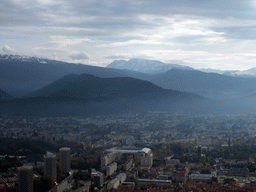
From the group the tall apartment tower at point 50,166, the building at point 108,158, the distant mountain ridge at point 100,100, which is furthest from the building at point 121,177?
the distant mountain ridge at point 100,100

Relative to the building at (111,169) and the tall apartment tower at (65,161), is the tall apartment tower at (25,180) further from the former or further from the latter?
the building at (111,169)

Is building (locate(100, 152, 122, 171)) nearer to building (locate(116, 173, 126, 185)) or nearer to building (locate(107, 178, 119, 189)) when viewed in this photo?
building (locate(116, 173, 126, 185))

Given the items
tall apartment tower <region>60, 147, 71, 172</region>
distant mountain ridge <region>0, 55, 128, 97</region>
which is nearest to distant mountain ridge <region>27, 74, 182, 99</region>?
distant mountain ridge <region>0, 55, 128, 97</region>

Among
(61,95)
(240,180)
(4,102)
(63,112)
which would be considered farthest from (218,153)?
(61,95)

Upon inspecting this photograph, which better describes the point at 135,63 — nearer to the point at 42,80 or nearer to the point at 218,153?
the point at 42,80

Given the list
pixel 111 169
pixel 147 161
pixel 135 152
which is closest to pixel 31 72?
pixel 135 152

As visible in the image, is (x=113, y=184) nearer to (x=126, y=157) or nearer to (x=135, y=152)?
(x=126, y=157)
